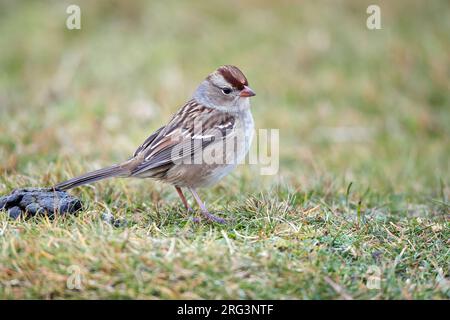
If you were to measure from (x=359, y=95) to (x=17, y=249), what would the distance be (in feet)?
23.4

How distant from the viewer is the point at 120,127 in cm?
883

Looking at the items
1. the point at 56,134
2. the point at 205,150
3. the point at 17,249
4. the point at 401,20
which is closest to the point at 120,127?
the point at 56,134

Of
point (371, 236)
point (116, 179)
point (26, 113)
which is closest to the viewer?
point (371, 236)

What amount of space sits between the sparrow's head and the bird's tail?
1202 mm

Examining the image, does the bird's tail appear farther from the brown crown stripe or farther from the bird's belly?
the brown crown stripe

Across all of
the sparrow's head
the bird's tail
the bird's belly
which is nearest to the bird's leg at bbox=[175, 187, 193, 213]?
the bird's belly

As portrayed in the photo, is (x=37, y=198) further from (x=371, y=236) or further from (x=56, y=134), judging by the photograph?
(x=56, y=134)

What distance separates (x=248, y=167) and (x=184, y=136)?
1.94 meters

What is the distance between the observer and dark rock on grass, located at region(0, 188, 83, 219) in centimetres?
500

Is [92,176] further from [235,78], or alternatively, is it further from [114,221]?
[235,78]

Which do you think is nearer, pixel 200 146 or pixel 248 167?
pixel 200 146

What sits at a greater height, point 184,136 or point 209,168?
point 184,136

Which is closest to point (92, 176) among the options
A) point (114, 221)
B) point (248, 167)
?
point (114, 221)

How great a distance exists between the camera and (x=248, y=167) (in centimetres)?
765
